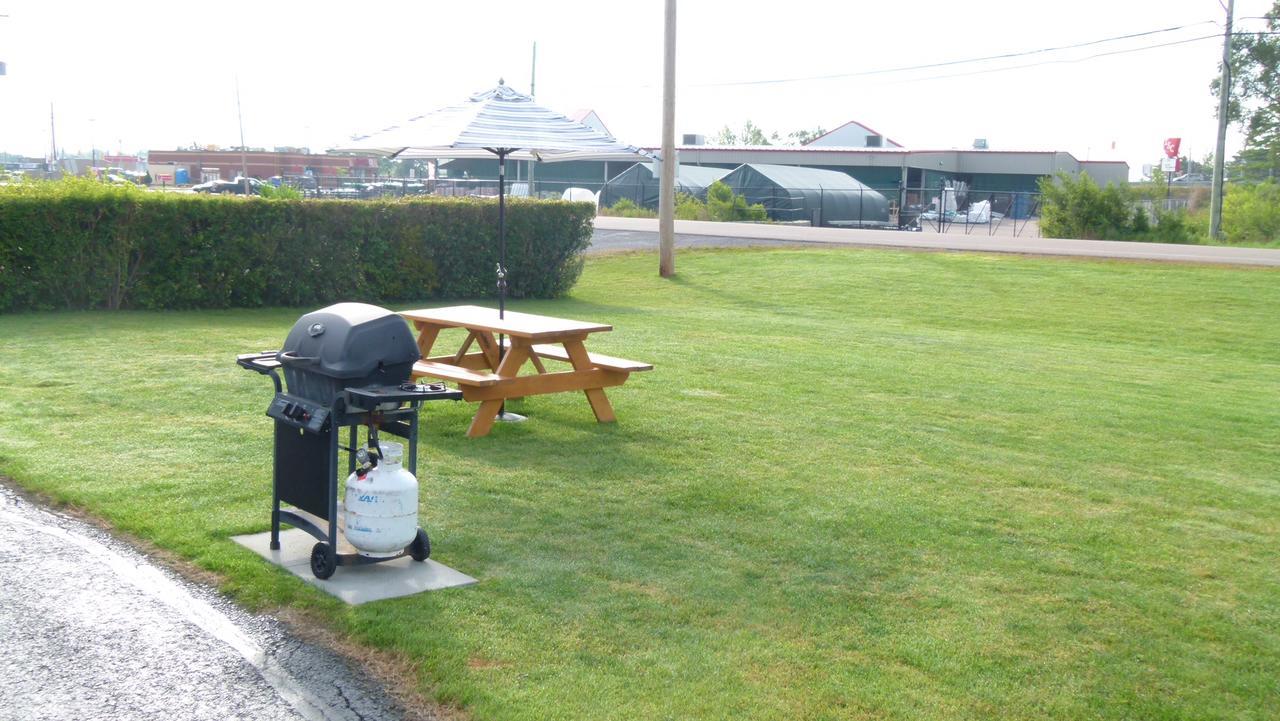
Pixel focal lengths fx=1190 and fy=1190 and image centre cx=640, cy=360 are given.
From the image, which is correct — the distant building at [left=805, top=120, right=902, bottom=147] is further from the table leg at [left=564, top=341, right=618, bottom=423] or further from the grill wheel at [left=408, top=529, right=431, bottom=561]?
the grill wheel at [left=408, top=529, right=431, bottom=561]

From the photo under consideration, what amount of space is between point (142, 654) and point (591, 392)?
440 centimetres

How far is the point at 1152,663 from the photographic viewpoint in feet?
14.8

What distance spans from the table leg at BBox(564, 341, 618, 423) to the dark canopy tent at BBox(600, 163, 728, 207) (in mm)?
40948

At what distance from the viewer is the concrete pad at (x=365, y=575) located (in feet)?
16.6

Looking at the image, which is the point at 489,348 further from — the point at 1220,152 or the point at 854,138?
the point at 854,138

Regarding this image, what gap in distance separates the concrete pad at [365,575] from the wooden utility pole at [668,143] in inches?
649

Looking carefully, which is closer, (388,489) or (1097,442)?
(388,489)

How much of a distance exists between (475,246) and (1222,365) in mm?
10108

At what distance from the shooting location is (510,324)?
842cm

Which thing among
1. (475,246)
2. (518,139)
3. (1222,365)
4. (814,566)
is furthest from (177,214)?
(1222,365)

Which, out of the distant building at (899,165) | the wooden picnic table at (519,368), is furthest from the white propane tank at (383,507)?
the distant building at (899,165)

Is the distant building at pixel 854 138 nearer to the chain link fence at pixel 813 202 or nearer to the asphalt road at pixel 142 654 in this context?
the chain link fence at pixel 813 202

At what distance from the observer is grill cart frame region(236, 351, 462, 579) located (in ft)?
16.9

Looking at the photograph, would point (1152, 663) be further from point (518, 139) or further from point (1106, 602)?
point (518, 139)
